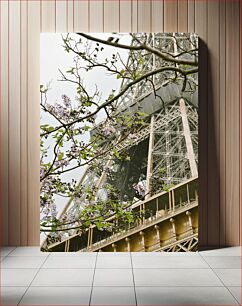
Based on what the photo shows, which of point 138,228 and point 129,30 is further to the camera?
point 129,30

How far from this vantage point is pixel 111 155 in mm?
5000

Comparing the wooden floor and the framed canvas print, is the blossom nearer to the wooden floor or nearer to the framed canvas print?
the framed canvas print

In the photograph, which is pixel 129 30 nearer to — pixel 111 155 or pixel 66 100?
pixel 66 100

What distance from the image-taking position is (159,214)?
197 inches

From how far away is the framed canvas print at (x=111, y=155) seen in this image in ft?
16.4

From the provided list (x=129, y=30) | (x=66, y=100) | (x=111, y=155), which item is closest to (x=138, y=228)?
(x=111, y=155)
